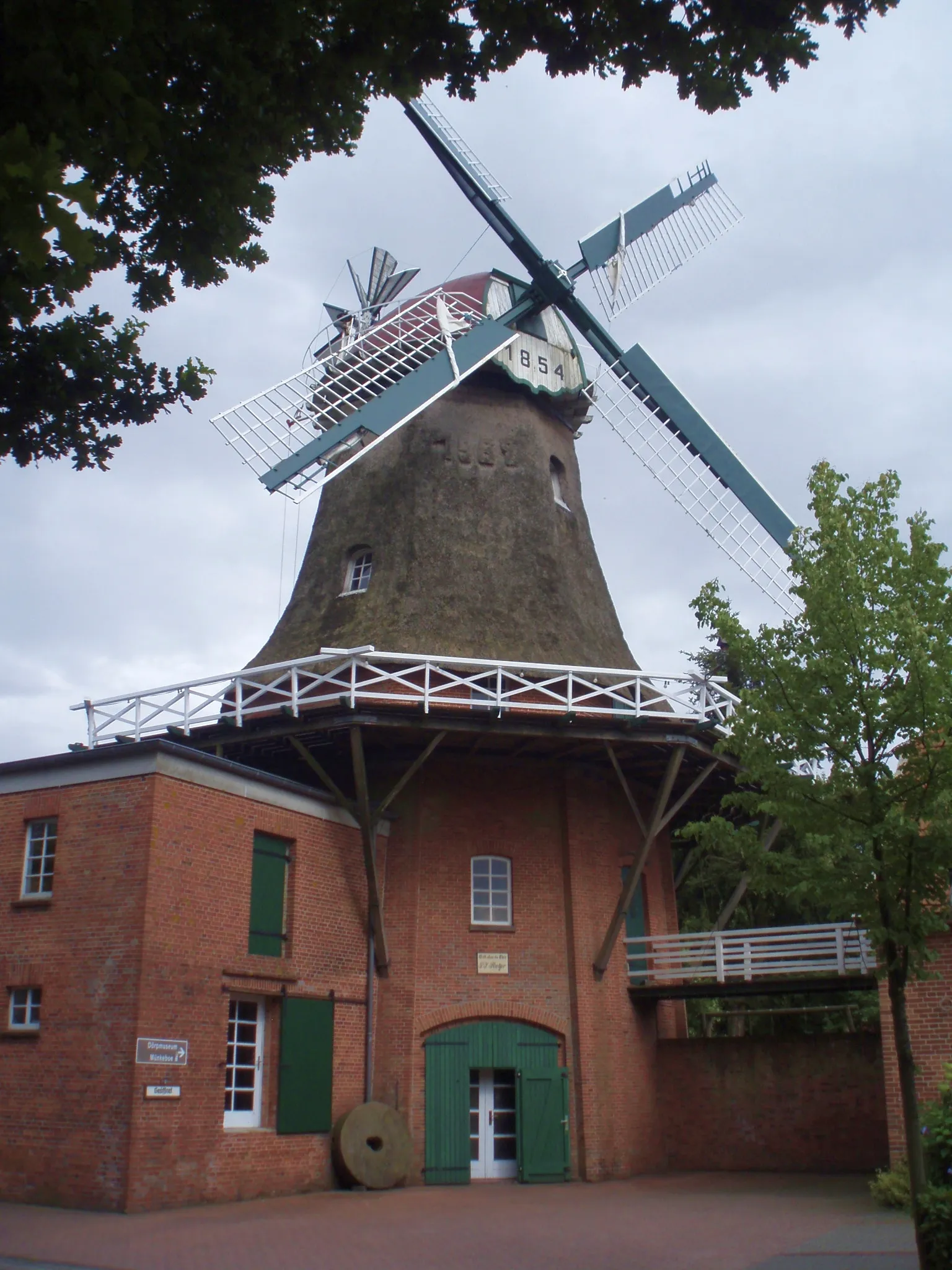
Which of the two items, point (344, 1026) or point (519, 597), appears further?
point (519, 597)

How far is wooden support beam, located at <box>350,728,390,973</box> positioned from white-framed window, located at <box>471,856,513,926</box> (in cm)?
157

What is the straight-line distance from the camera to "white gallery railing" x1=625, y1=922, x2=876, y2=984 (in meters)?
17.6

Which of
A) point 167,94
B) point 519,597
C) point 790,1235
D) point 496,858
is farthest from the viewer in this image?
point 519,597

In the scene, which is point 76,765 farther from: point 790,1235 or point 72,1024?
point 790,1235

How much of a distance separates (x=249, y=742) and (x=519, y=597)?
5271mm

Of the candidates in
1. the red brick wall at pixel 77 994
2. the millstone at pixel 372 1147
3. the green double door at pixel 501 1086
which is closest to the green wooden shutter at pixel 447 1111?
the green double door at pixel 501 1086

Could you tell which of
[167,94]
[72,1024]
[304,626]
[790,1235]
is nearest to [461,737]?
[304,626]

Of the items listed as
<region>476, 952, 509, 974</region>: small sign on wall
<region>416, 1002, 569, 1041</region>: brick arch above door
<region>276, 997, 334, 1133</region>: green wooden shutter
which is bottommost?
<region>276, 997, 334, 1133</region>: green wooden shutter

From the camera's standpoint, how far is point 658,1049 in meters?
20.3

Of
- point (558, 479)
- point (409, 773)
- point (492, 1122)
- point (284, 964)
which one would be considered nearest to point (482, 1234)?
A: point (284, 964)

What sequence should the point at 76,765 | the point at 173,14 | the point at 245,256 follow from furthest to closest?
the point at 76,765
the point at 245,256
the point at 173,14

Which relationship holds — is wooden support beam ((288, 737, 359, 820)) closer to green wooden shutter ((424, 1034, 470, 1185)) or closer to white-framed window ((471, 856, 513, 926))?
white-framed window ((471, 856, 513, 926))

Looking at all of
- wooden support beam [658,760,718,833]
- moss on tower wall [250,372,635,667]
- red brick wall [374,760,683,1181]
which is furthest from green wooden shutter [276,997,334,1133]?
wooden support beam [658,760,718,833]

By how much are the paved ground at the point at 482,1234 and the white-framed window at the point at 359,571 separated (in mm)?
9699
